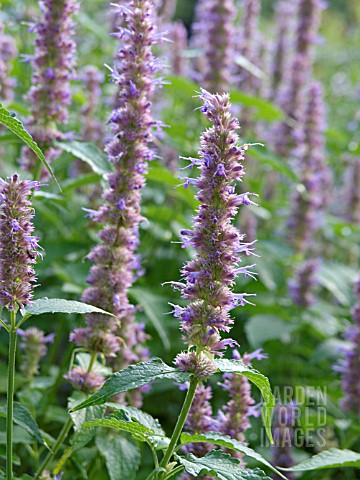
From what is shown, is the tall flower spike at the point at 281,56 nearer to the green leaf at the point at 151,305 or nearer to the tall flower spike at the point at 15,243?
the green leaf at the point at 151,305

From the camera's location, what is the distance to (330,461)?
2.86 metres

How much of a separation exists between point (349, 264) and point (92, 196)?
3.66 metres

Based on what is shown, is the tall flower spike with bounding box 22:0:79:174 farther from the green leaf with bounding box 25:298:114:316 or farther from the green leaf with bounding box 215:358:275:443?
the green leaf with bounding box 215:358:275:443

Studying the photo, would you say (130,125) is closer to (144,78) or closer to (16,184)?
(144,78)

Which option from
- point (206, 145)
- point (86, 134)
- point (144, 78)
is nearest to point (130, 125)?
point (144, 78)

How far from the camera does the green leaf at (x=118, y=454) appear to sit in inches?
120

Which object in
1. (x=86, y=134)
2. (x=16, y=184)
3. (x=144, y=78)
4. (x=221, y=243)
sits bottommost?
(x=221, y=243)

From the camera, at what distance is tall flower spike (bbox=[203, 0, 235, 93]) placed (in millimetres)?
5711

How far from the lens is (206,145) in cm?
240

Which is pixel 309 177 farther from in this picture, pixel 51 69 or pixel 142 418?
pixel 142 418

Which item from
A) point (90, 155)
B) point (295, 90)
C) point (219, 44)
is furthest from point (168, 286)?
point (295, 90)

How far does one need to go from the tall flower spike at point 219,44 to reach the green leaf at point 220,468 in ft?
12.9

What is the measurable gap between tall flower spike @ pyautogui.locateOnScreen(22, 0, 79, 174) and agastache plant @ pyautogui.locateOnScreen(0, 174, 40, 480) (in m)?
1.46

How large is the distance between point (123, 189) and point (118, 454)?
1.19 metres
